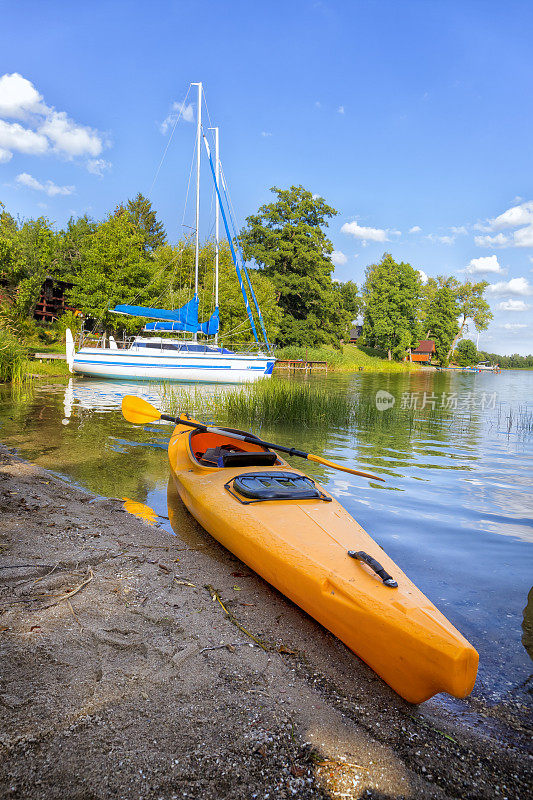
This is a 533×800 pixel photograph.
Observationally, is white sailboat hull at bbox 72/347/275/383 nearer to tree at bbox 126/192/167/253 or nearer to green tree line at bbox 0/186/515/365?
green tree line at bbox 0/186/515/365

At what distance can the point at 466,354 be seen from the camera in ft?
255

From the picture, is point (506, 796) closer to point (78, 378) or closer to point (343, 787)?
point (343, 787)

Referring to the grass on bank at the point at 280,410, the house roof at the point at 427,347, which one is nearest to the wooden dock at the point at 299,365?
the grass on bank at the point at 280,410

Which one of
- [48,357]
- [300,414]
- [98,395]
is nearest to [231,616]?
[300,414]

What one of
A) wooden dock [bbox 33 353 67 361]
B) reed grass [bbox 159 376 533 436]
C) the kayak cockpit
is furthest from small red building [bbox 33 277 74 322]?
the kayak cockpit

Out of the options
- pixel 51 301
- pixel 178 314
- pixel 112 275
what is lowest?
pixel 178 314

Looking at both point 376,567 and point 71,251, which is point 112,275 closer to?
point 71,251

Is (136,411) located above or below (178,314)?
below

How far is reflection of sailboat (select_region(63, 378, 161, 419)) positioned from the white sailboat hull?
0.81 m

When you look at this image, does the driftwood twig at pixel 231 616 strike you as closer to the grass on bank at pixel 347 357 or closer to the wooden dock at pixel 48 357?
the wooden dock at pixel 48 357

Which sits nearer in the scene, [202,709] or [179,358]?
[202,709]

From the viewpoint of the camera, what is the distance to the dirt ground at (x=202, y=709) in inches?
67.8

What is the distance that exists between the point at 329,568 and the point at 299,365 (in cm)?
3641

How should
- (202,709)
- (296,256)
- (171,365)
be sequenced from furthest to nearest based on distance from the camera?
1. (296,256)
2. (171,365)
3. (202,709)
